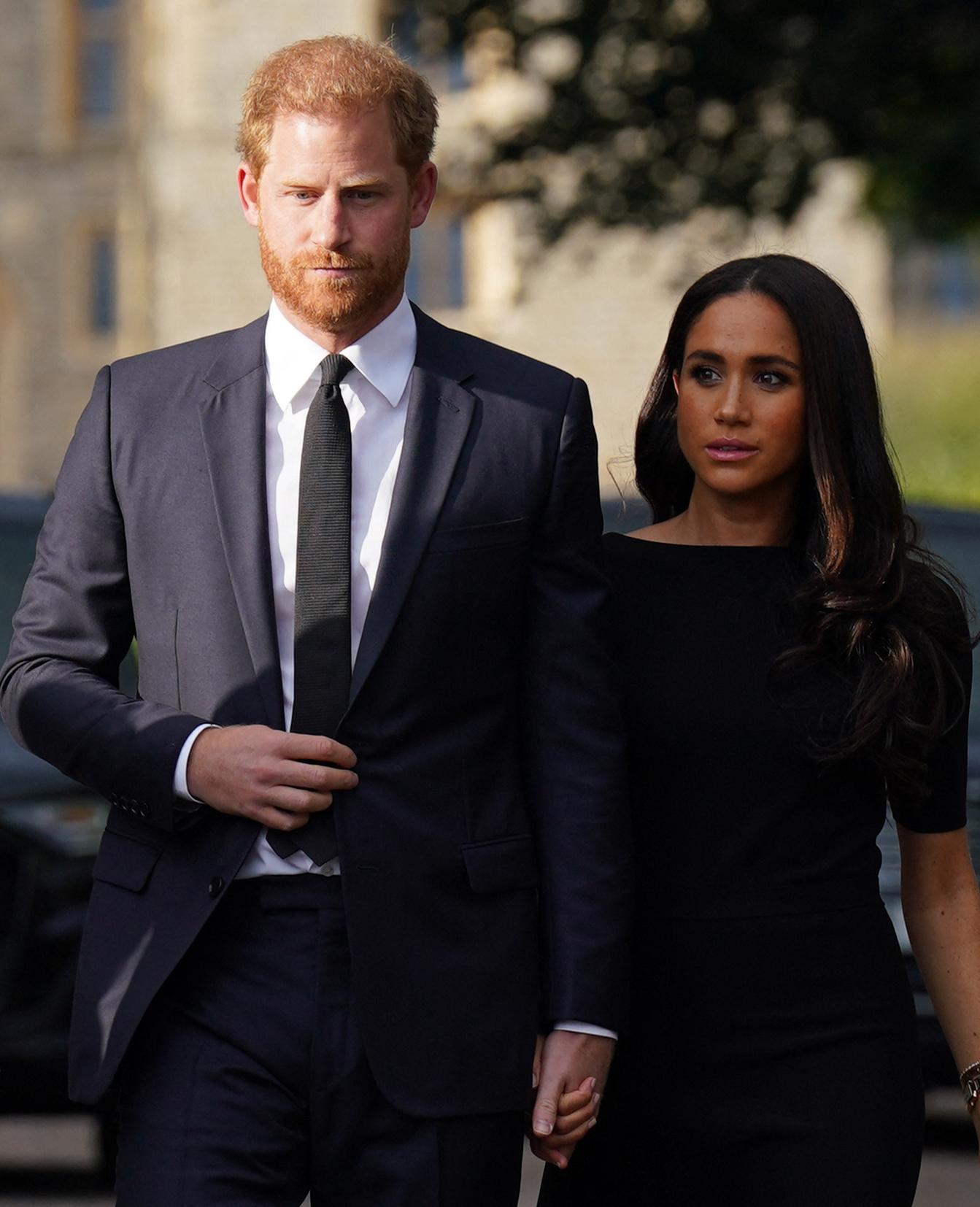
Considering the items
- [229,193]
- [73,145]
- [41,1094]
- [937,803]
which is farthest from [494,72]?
[73,145]

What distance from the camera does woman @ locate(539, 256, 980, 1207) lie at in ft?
11.1

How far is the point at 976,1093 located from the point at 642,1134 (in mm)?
527

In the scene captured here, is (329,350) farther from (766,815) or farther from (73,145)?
(73,145)

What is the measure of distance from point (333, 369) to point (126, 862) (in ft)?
2.37

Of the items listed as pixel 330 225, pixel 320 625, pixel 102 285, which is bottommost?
pixel 320 625

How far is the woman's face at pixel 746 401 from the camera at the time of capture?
3.54 meters

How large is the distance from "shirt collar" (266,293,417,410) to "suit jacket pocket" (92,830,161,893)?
0.63 metres

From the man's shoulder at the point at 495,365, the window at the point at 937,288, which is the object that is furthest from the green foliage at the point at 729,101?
the window at the point at 937,288

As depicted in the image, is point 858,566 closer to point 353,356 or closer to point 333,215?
point 353,356

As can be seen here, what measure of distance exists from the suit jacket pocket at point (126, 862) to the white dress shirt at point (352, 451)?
0.13 meters

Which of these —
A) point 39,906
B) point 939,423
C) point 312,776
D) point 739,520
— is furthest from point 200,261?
point 312,776

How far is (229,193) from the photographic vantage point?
32.7m

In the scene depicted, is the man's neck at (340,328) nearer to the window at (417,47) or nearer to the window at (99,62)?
the window at (417,47)

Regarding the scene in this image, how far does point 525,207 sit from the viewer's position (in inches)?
601
